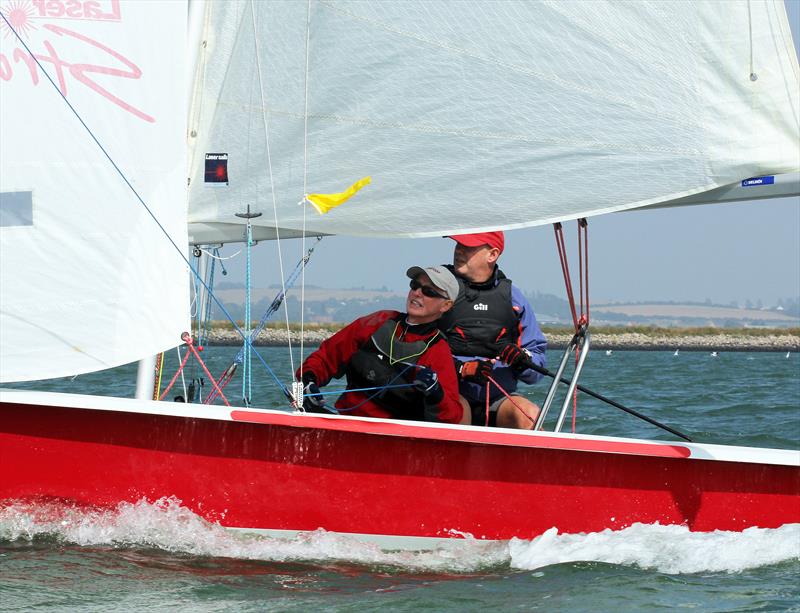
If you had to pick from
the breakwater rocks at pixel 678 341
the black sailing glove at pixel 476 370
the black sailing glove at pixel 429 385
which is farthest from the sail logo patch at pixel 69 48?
the breakwater rocks at pixel 678 341

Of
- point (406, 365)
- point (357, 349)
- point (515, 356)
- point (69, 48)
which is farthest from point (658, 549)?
point (69, 48)

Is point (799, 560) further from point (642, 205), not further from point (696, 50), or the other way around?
point (696, 50)

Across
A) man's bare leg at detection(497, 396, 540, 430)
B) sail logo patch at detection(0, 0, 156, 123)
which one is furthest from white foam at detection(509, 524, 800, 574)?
sail logo patch at detection(0, 0, 156, 123)

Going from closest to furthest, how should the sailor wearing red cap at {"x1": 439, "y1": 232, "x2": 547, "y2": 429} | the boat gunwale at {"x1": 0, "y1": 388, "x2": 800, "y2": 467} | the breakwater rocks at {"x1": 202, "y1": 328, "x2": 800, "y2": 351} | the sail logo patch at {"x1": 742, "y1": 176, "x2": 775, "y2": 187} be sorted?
the boat gunwale at {"x1": 0, "y1": 388, "x2": 800, "y2": 467} < the sail logo patch at {"x1": 742, "y1": 176, "x2": 775, "y2": 187} < the sailor wearing red cap at {"x1": 439, "y1": 232, "x2": 547, "y2": 429} < the breakwater rocks at {"x1": 202, "y1": 328, "x2": 800, "y2": 351}

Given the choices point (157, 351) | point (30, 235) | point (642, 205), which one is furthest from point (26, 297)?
point (642, 205)

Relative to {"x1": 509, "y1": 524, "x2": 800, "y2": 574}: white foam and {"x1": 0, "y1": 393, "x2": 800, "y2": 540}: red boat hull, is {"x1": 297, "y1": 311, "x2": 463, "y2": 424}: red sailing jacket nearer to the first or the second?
{"x1": 0, "y1": 393, "x2": 800, "y2": 540}: red boat hull

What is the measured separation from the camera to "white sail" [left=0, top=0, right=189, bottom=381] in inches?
154

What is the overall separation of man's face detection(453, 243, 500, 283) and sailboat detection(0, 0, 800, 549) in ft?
1.75

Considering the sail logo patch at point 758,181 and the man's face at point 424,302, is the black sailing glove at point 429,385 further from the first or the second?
the sail logo patch at point 758,181

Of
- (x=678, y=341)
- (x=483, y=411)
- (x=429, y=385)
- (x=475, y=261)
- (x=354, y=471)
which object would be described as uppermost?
(x=475, y=261)

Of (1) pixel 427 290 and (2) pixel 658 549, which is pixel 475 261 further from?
(2) pixel 658 549

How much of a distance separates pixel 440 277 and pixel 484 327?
0.49 m

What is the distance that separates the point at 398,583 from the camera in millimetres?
3873

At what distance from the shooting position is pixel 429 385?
4.16 metres
